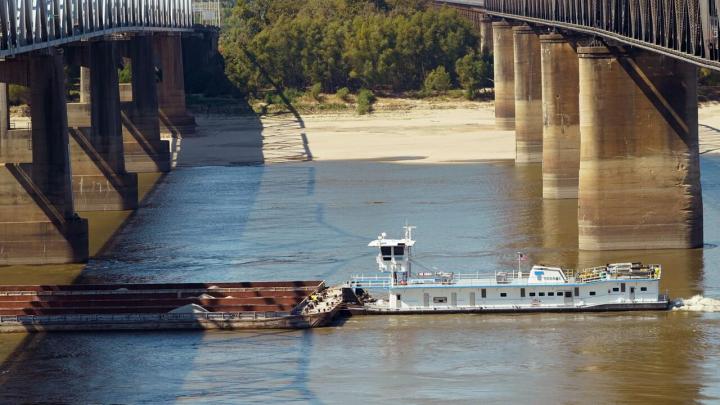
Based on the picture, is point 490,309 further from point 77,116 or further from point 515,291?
point 77,116

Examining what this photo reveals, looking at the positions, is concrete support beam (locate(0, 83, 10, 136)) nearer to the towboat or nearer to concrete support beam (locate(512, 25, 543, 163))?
the towboat

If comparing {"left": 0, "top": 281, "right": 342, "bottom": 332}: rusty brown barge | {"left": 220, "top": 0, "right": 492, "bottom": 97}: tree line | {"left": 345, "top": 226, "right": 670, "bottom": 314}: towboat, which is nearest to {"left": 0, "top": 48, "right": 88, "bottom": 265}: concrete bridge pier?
{"left": 0, "top": 281, "right": 342, "bottom": 332}: rusty brown barge

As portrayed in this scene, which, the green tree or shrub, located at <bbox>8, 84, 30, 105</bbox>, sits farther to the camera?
the green tree

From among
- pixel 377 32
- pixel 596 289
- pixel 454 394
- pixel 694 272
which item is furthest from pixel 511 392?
pixel 377 32

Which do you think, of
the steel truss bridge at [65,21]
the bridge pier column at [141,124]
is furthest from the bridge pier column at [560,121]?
the bridge pier column at [141,124]

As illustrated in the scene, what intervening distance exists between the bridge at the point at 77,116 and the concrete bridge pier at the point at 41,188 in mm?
35

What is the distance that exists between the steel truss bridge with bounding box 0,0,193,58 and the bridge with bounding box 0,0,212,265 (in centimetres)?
5

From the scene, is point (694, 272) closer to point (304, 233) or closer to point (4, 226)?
point (304, 233)

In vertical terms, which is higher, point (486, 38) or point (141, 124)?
point (486, 38)

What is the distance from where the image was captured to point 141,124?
98.8m

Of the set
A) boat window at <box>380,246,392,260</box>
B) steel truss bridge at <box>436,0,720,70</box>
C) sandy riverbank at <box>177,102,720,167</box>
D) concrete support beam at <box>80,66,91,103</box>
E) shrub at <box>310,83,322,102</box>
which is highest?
steel truss bridge at <box>436,0,720,70</box>

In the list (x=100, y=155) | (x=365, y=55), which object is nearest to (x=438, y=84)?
(x=365, y=55)

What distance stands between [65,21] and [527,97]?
3697cm

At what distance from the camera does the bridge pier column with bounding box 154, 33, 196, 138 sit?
117188 millimetres
